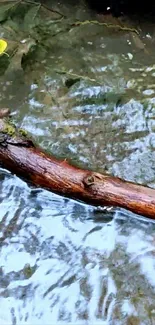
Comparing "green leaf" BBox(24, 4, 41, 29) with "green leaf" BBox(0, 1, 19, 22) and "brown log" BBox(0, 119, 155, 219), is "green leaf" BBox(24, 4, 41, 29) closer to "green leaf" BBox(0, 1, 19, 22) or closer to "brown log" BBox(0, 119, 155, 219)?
"green leaf" BBox(0, 1, 19, 22)

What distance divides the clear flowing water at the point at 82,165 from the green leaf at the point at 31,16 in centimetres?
11

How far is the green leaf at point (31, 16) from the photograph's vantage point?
11.4 ft

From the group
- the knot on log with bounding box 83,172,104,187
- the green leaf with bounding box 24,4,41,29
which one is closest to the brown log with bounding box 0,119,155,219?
the knot on log with bounding box 83,172,104,187

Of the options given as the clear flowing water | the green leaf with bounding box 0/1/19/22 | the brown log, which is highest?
the green leaf with bounding box 0/1/19/22

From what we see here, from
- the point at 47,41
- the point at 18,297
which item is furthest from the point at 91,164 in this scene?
the point at 47,41

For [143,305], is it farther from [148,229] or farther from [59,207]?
[59,207]

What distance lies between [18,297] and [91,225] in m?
0.47

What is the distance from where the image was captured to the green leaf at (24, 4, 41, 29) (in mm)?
3470

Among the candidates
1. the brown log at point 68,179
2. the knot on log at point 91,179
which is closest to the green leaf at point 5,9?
the brown log at point 68,179

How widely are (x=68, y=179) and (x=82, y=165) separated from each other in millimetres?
316

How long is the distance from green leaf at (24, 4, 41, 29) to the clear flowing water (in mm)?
105

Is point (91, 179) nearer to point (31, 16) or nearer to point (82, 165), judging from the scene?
point (82, 165)

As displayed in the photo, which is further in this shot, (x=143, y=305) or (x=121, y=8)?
(x=121, y=8)

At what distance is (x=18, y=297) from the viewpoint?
205 cm
